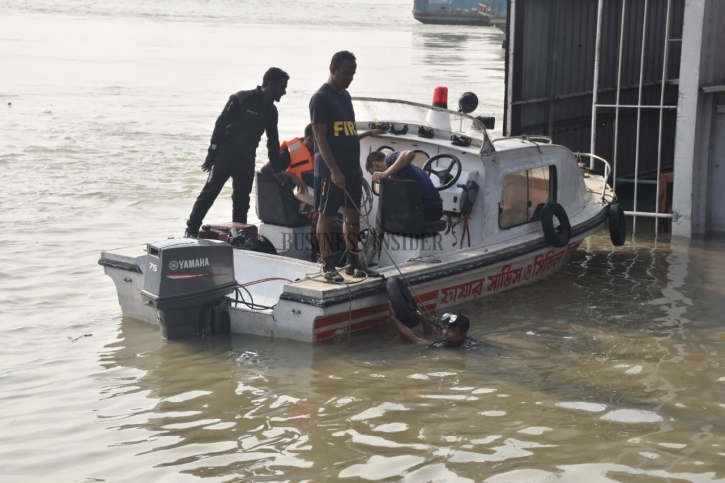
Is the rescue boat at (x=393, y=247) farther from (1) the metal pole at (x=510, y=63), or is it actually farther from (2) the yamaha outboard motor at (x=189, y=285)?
(1) the metal pole at (x=510, y=63)

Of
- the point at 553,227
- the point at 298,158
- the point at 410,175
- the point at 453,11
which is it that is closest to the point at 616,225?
the point at 553,227

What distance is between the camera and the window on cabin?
8.97 meters

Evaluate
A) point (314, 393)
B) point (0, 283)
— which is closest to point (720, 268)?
point (314, 393)

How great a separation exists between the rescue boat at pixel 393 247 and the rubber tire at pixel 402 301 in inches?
3.9

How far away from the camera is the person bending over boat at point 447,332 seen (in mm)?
7316

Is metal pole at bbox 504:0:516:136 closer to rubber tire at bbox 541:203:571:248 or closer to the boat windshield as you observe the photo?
rubber tire at bbox 541:203:571:248

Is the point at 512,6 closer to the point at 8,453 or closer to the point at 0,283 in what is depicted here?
the point at 0,283

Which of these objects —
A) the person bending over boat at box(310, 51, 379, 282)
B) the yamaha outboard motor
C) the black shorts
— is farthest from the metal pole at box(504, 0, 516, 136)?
the yamaha outboard motor

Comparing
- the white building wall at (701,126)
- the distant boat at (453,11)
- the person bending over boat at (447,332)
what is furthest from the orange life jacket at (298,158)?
the distant boat at (453,11)

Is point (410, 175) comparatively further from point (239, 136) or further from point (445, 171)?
point (239, 136)

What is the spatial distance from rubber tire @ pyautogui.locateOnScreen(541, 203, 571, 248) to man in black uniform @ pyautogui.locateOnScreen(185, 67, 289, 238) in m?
2.65

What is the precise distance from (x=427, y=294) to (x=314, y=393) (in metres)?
1.92

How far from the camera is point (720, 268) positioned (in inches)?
406

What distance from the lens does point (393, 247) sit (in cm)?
855
